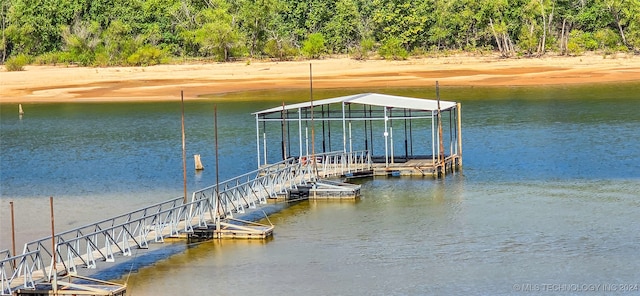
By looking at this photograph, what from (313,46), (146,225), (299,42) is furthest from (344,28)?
(146,225)

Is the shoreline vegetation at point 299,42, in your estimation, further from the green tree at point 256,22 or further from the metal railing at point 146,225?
the metal railing at point 146,225

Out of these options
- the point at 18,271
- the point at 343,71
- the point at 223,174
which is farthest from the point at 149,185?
the point at 343,71

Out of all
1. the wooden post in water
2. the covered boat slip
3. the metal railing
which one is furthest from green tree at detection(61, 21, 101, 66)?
the metal railing

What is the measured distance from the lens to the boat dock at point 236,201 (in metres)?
30.5

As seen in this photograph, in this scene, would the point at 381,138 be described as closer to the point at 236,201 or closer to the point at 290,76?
the point at 236,201

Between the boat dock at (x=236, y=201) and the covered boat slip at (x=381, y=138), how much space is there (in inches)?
2.5

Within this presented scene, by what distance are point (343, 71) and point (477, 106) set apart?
1022 inches

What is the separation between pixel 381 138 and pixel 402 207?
19416 millimetres

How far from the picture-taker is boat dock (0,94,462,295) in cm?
3048

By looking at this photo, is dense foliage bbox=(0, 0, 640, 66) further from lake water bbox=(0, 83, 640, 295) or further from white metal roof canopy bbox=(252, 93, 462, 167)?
white metal roof canopy bbox=(252, 93, 462, 167)

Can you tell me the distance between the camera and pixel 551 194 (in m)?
44.0

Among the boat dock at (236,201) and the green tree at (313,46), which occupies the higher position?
the green tree at (313,46)

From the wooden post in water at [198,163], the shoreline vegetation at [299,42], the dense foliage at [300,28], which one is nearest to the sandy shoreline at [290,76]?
the shoreline vegetation at [299,42]

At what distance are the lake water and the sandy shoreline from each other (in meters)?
15.4
